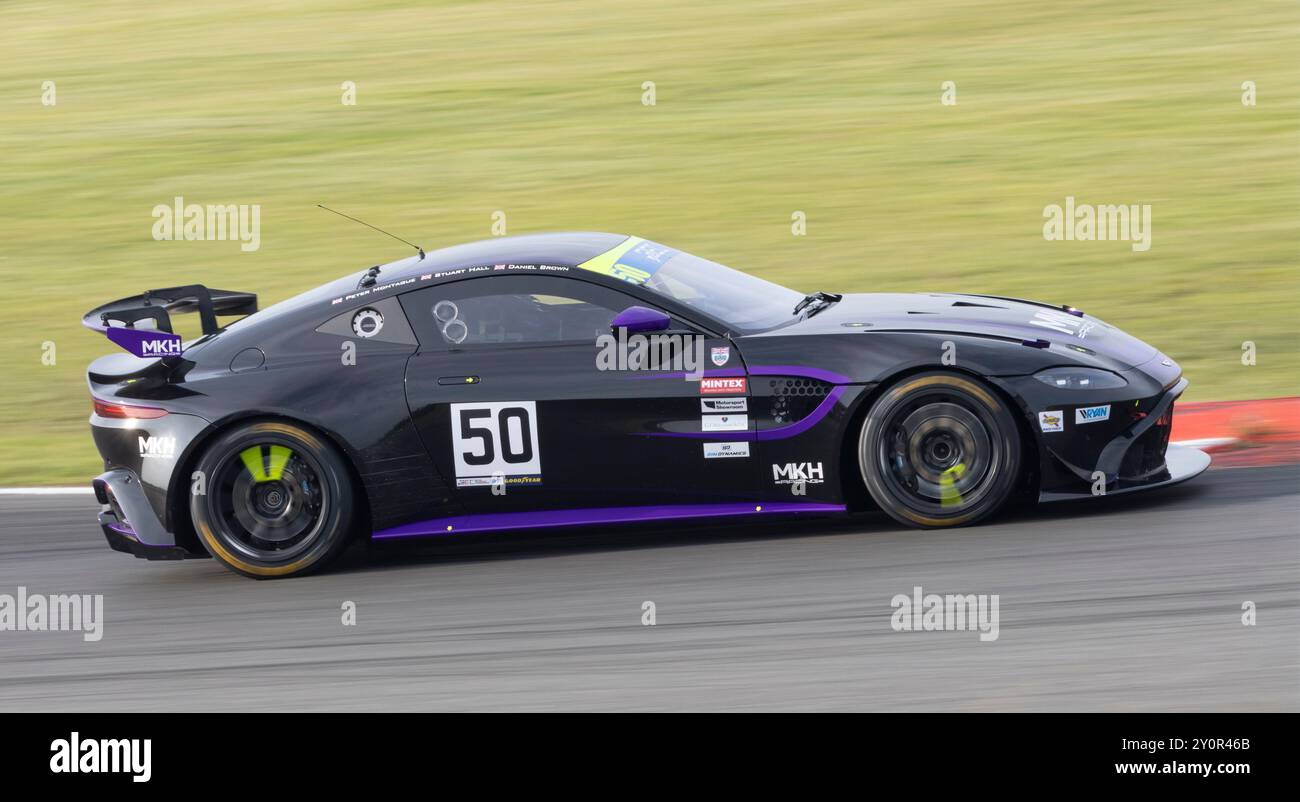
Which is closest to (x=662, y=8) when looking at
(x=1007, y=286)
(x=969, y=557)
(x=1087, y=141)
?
(x=1087, y=141)

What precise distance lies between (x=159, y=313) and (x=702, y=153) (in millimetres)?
9507

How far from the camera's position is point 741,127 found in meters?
16.9

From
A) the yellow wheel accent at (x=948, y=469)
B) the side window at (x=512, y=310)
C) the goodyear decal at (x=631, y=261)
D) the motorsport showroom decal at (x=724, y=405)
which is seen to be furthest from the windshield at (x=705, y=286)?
the yellow wheel accent at (x=948, y=469)

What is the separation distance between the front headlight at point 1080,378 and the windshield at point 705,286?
125cm

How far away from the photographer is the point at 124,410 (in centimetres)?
711

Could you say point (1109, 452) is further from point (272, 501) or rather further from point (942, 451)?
point (272, 501)

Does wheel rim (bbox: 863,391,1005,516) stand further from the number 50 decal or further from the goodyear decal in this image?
the number 50 decal

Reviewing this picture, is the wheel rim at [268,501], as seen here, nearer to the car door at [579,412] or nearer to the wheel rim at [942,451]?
the car door at [579,412]

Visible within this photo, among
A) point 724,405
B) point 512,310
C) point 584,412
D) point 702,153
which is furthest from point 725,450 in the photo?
point 702,153

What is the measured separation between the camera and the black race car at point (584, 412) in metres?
6.56

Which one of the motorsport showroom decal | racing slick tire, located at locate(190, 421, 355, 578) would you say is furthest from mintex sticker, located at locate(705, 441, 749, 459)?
racing slick tire, located at locate(190, 421, 355, 578)

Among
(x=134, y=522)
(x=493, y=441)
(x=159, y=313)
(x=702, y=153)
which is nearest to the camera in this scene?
(x=493, y=441)

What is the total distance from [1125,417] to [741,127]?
10.9 m

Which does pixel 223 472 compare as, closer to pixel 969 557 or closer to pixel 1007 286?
pixel 969 557
